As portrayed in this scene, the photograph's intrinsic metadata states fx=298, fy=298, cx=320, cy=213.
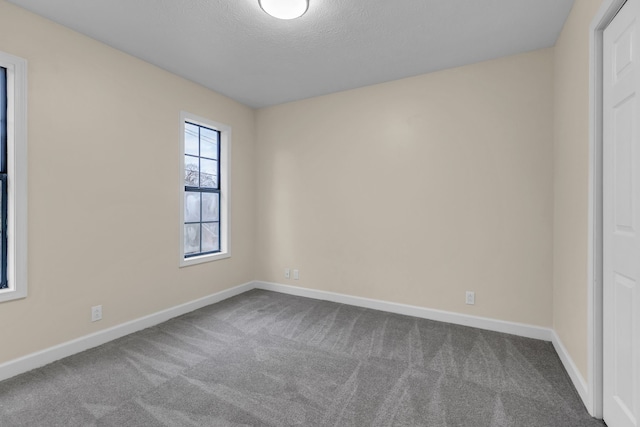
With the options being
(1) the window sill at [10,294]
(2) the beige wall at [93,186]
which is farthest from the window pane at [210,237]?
(1) the window sill at [10,294]

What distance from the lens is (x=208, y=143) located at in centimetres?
393

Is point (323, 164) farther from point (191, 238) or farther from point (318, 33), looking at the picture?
point (191, 238)

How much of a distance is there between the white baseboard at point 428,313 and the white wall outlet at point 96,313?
2.10 metres

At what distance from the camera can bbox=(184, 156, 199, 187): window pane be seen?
3.63 metres

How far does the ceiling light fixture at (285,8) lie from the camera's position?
80.5 inches

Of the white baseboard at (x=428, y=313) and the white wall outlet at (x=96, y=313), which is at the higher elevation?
the white wall outlet at (x=96, y=313)

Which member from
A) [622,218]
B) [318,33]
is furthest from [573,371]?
[318,33]

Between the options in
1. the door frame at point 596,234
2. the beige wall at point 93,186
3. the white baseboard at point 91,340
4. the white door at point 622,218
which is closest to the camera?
the white door at point 622,218

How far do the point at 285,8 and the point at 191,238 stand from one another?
8.99 feet

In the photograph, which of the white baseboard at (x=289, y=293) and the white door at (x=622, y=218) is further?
the white baseboard at (x=289, y=293)

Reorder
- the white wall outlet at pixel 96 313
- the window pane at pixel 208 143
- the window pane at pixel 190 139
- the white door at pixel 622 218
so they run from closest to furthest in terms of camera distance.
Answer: the white door at pixel 622 218 < the white wall outlet at pixel 96 313 < the window pane at pixel 190 139 < the window pane at pixel 208 143

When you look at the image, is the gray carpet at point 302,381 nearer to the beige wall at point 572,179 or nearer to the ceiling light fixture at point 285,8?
the beige wall at point 572,179

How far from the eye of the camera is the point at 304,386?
2049 millimetres

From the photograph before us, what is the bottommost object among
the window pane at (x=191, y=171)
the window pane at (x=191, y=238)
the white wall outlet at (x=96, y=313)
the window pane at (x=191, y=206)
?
the white wall outlet at (x=96, y=313)
